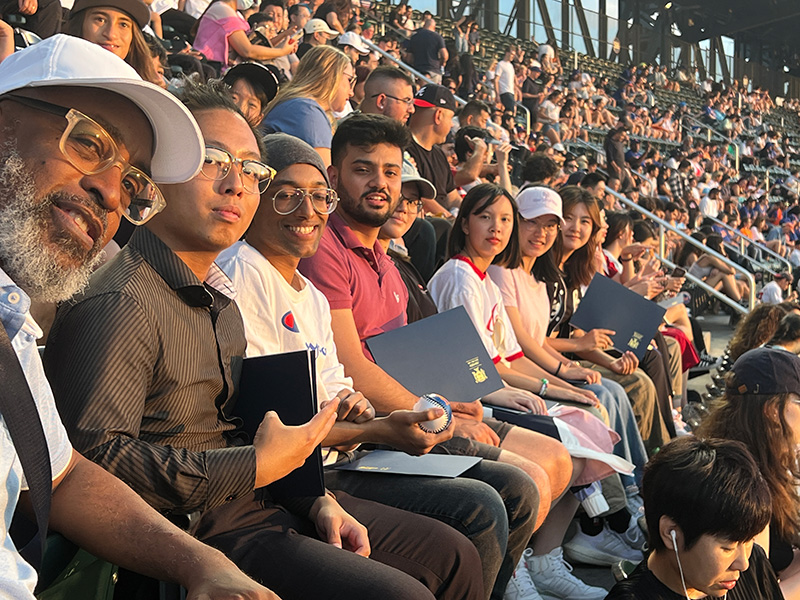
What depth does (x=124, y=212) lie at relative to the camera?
5.30 ft

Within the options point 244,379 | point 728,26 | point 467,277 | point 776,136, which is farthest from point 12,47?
point 728,26

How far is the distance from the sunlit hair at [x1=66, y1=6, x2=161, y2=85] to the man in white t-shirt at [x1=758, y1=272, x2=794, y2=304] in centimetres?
865

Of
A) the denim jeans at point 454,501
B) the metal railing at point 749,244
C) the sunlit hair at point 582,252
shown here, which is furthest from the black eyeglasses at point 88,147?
the metal railing at point 749,244

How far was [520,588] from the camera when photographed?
312cm

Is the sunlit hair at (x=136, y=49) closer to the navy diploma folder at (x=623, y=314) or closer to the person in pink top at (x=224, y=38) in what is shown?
the navy diploma folder at (x=623, y=314)

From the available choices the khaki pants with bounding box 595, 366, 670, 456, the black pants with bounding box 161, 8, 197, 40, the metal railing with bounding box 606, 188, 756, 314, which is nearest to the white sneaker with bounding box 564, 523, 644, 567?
the khaki pants with bounding box 595, 366, 670, 456

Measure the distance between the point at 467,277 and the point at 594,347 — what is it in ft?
3.77

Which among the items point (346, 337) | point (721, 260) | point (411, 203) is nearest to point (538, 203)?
point (411, 203)

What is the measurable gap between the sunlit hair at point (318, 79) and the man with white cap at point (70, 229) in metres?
3.27

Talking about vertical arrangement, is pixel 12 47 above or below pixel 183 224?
above

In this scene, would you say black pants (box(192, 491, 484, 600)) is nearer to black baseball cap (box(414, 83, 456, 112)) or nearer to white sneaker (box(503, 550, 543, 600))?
white sneaker (box(503, 550, 543, 600))

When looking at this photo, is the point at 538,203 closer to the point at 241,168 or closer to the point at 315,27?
the point at 241,168

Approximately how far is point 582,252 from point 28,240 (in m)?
4.41

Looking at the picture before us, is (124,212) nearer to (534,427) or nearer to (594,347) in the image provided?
(534,427)
